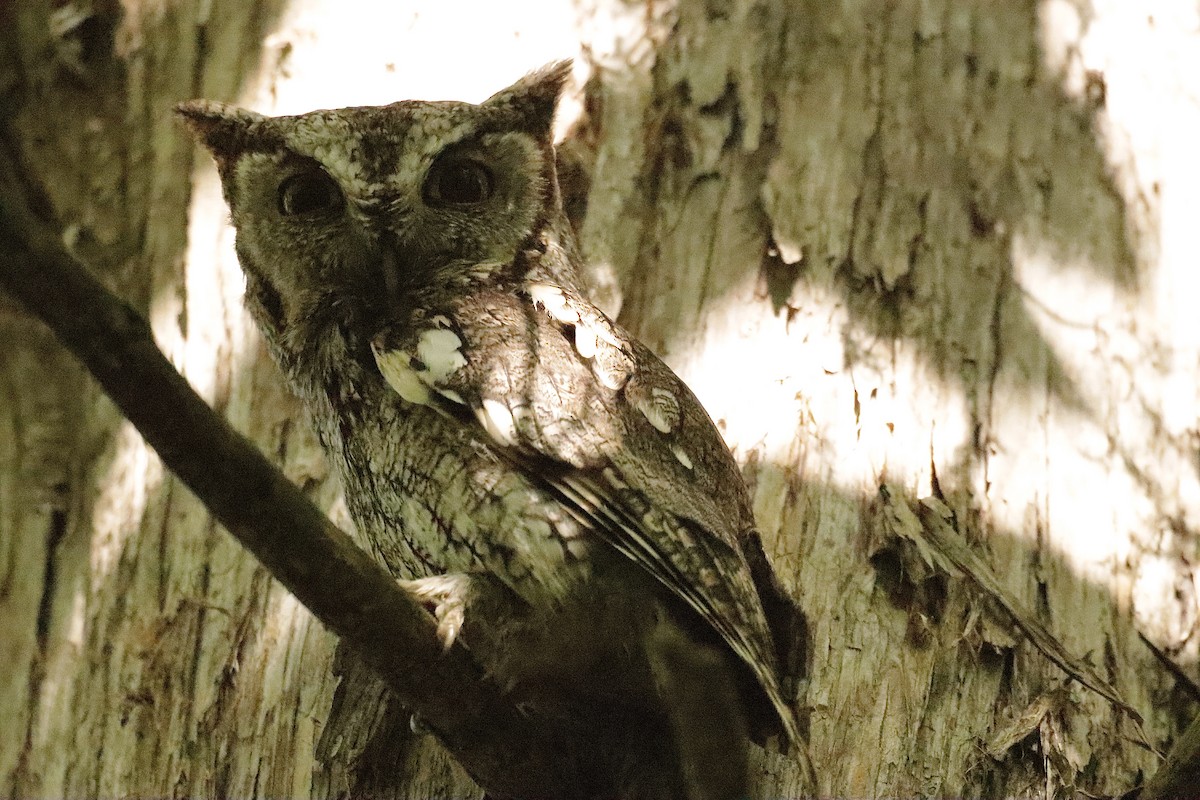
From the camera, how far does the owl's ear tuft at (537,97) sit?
2326 millimetres

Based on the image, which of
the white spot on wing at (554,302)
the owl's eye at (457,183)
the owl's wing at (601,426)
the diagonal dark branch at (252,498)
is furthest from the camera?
the owl's eye at (457,183)

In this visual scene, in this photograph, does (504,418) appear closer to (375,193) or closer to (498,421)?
(498,421)

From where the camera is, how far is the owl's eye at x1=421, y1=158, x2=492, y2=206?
228 cm

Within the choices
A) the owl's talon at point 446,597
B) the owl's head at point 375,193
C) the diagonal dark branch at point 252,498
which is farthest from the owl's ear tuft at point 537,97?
the diagonal dark branch at point 252,498

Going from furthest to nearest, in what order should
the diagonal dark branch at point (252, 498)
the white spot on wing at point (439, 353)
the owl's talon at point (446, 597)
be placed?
the white spot on wing at point (439, 353), the owl's talon at point (446, 597), the diagonal dark branch at point (252, 498)

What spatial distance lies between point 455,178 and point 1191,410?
1565 mm

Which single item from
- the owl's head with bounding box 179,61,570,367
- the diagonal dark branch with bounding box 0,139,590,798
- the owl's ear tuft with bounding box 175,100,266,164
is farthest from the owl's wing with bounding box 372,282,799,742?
the owl's ear tuft with bounding box 175,100,266,164

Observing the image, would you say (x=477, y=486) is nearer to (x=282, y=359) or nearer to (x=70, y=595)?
(x=282, y=359)

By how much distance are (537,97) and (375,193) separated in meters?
0.42

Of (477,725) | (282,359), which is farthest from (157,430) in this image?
(282,359)

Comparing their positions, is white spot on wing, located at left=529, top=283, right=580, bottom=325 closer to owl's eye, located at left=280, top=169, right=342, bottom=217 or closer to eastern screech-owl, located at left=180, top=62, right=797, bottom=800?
eastern screech-owl, located at left=180, top=62, right=797, bottom=800

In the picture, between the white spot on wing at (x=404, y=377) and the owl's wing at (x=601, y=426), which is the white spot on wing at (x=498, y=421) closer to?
the owl's wing at (x=601, y=426)

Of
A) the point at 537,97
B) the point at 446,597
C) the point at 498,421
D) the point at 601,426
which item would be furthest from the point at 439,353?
the point at 537,97

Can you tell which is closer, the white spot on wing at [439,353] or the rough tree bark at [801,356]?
the white spot on wing at [439,353]
